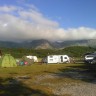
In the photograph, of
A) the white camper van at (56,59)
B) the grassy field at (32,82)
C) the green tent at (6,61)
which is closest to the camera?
the grassy field at (32,82)

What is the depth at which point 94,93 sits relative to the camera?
2208cm

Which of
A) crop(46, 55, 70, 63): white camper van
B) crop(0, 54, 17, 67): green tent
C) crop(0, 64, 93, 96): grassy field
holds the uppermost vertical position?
crop(46, 55, 70, 63): white camper van

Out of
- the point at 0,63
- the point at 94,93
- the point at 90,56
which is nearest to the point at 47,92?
the point at 94,93

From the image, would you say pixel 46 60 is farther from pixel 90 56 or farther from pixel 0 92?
pixel 0 92

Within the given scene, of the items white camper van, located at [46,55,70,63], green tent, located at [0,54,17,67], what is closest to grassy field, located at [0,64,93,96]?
green tent, located at [0,54,17,67]

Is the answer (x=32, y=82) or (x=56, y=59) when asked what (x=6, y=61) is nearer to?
(x=56, y=59)

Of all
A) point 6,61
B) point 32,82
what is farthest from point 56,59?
point 32,82

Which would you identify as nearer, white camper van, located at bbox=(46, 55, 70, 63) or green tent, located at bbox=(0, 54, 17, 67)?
green tent, located at bbox=(0, 54, 17, 67)

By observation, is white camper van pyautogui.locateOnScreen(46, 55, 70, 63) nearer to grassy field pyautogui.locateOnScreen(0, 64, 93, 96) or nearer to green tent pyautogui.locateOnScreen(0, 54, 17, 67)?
green tent pyautogui.locateOnScreen(0, 54, 17, 67)

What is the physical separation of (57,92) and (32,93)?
2336 mm

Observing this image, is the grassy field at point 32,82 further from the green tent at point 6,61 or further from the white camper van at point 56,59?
the white camper van at point 56,59

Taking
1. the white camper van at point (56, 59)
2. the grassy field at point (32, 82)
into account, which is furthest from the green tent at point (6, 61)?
the grassy field at point (32, 82)

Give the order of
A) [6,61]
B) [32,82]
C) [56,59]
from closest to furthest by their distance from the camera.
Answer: [32,82] → [6,61] → [56,59]

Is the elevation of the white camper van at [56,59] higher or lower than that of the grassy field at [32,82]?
higher
